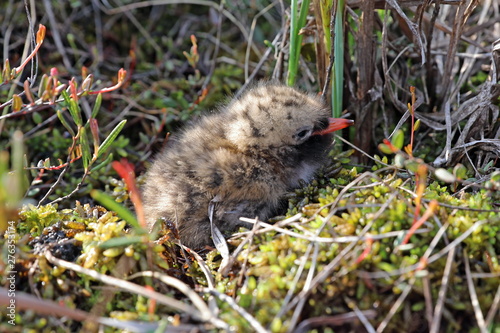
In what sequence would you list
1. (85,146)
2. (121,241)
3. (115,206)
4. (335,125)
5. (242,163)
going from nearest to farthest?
(115,206) < (121,241) < (85,146) < (242,163) < (335,125)

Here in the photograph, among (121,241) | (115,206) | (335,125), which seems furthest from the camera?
(335,125)

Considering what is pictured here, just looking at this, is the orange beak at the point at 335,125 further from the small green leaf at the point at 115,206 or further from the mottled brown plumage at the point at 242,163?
the small green leaf at the point at 115,206

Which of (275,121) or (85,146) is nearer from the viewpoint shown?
(85,146)

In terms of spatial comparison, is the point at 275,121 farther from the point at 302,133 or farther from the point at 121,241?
the point at 121,241

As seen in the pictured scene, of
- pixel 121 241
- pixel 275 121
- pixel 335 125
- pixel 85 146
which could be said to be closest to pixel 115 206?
pixel 121 241

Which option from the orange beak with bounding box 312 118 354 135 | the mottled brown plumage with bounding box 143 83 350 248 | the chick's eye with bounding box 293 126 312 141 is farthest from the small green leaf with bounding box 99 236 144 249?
the orange beak with bounding box 312 118 354 135

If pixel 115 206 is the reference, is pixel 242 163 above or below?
below

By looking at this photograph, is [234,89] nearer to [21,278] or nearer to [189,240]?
[189,240]

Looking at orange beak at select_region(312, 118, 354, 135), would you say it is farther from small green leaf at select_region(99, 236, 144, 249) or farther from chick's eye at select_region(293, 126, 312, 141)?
small green leaf at select_region(99, 236, 144, 249)
